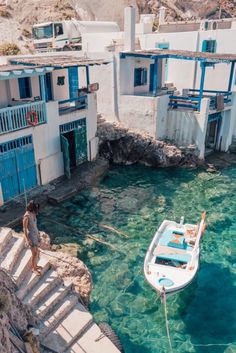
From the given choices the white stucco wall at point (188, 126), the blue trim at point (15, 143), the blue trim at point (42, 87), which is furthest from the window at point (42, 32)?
the blue trim at point (15, 143)

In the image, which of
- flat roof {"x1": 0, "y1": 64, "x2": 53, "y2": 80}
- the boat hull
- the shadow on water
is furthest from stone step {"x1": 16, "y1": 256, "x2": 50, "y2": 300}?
flat roof {"x1": 0, "y1": 64, "x2": 53, "y2": 80}

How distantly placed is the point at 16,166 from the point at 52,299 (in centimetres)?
876

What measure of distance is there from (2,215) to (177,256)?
8.32 metres

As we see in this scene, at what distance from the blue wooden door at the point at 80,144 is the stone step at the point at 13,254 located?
Result: 10.3 metres

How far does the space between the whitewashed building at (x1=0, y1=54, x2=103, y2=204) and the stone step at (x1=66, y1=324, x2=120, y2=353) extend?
29.9ft

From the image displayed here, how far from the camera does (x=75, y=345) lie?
324 inches

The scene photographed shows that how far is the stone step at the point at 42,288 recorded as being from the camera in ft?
28.8

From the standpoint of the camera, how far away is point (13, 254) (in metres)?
9.72

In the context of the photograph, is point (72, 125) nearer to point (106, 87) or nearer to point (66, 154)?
point (66, 154)

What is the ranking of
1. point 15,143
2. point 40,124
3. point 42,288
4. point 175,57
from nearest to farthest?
1. point 42,288
2. point 15,143
3. point 40,124
4. point 175,57

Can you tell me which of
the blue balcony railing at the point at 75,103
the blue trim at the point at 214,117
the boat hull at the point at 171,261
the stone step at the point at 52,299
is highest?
the blue balcony railing at the point at 75,103

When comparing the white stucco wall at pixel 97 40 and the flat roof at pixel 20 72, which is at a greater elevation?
the white stucco wall at pixel 97 40

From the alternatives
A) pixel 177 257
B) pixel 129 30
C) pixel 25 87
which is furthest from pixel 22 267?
A: pixel 129 30

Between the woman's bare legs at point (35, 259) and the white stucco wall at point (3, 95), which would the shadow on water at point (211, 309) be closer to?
the woman's bare legs at point (35, 259)
